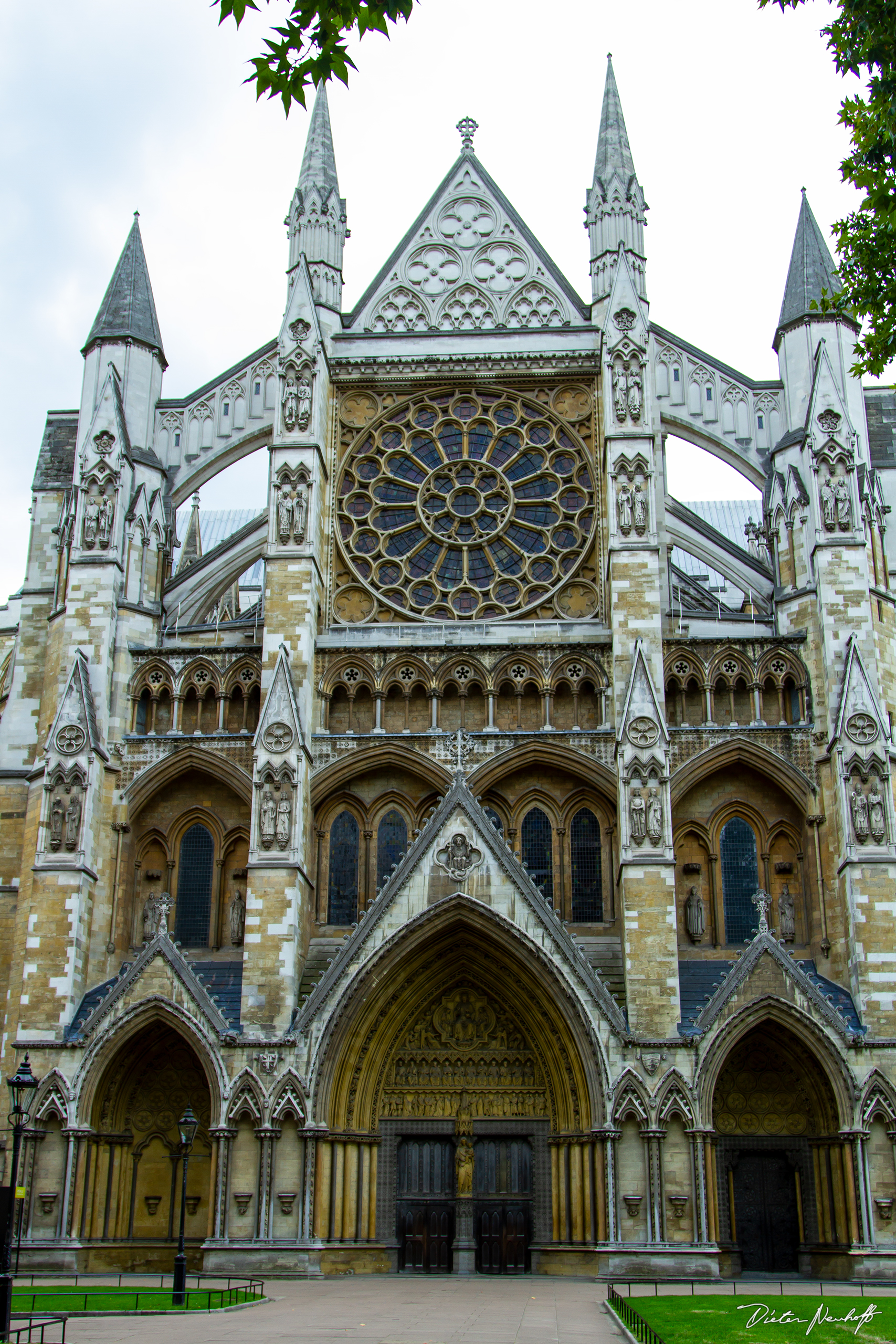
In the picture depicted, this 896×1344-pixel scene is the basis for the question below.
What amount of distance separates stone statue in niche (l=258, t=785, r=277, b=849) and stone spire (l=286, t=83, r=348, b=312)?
A: 13.2 m

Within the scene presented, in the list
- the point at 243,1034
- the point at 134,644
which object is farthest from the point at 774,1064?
the point at 134,644

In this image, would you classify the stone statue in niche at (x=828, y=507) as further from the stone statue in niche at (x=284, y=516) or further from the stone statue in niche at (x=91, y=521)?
the stone statue in niche at (x=91, y=521)

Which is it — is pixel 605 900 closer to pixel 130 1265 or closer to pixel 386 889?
pixel 386 889

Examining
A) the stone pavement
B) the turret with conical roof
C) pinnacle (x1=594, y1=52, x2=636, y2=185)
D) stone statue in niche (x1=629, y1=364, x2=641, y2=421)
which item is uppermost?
pinnacle (x1=594, y1=52, x2=636, y2=185)

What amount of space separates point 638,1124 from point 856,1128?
393cm

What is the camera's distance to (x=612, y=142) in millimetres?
35125

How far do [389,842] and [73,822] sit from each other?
21.6ft

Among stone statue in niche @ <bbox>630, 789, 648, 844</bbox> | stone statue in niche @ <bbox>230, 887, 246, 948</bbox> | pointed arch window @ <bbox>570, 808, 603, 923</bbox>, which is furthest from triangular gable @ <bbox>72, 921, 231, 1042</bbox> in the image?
stone statue in niche @ <bbox>630, 789, 648, 844</bbox>

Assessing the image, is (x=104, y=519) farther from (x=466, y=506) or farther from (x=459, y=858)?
(x=459, y=858)

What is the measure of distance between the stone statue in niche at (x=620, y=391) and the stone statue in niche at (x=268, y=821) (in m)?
11.6

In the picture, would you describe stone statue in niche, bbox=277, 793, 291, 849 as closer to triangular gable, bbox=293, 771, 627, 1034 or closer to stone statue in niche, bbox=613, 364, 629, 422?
triangular gable, bbox=293, 771, 627, 1034

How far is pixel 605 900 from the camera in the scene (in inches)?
1145

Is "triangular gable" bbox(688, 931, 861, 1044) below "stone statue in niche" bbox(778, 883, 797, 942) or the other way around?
below

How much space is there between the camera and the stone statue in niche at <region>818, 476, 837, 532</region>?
29.6m
